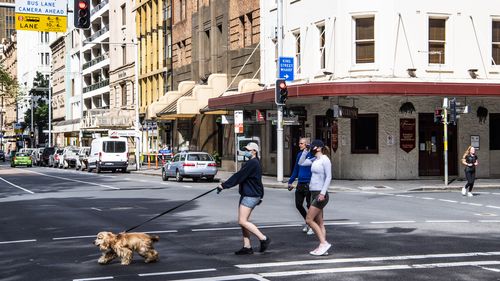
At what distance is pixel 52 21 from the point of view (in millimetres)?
22812

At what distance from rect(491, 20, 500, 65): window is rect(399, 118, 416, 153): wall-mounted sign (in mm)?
5000

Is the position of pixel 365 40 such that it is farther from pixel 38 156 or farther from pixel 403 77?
pixel 38 156

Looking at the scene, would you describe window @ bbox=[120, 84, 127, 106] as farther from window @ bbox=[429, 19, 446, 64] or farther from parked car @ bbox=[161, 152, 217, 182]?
window @ bbox=[429, 19, 446, 64]

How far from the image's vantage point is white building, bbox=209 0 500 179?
31606 millimetres

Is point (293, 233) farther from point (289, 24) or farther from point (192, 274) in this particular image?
point (289, 24)

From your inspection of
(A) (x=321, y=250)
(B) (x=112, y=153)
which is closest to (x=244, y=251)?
Answer: (A) (x=321, y=250)

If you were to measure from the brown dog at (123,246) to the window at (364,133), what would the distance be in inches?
910

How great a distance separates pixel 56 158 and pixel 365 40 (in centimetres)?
3678

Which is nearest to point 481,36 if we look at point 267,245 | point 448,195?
point 448,195

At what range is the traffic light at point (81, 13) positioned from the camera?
65.0 feet

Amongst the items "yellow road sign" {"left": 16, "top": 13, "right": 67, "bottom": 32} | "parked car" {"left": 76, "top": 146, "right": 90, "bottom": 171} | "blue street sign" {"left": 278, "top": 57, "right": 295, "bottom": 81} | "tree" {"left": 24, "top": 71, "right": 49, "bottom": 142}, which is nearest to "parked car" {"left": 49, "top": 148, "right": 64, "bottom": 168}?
"parked car" {"left": 76, "top": 146, "right": 90, "bottom": 171}

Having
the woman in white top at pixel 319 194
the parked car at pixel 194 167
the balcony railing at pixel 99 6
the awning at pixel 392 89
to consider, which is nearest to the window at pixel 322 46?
the awning at pixel 392 89

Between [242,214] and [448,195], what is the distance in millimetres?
15279

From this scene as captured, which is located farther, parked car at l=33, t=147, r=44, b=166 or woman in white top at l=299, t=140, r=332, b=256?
parked car at l=33, t=147, r=44, b=166
